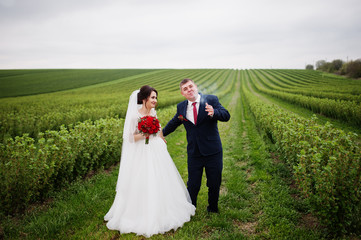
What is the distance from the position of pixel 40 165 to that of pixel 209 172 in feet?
11.8

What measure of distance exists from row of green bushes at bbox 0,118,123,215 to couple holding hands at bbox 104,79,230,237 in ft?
5.84

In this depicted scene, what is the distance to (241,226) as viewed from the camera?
3635mm

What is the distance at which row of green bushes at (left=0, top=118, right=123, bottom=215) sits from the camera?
384 centimetres

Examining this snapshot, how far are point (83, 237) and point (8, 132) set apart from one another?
10.2 meters

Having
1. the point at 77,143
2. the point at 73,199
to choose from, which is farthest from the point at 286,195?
the point at 77,143

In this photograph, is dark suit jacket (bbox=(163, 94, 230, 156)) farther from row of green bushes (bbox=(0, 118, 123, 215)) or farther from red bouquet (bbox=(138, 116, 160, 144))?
row of green bushes (bbox=(0, 118, 123, 215))

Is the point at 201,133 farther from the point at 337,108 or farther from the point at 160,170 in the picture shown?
the point at 337,108

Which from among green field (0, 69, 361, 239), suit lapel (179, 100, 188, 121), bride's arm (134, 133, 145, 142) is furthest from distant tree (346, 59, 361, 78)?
bride's arm (134, 133, 145, 142)

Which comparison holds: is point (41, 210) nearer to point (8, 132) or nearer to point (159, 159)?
point (159, 159)

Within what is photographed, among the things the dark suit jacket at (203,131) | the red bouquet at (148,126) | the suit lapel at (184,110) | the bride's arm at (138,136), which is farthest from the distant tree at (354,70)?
the bride's arm at (138,136)

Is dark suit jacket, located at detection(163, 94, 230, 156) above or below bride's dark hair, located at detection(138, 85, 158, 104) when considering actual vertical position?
below

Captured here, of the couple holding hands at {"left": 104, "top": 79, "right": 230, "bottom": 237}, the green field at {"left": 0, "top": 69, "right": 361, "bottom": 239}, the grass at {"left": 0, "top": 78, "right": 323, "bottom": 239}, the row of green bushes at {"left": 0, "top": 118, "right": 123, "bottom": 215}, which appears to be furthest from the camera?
the row of green bushes at {"left": 0, "top": 118, "right": 123, "bottom": 215}

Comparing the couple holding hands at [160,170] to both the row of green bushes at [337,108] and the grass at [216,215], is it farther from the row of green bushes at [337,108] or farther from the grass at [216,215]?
the row of green bushes at [337,108]

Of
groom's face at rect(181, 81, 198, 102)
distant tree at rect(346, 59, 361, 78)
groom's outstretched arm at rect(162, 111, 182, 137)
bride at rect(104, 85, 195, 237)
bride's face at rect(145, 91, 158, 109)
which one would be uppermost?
distant tree at rect(346, 59, 361, 78)
